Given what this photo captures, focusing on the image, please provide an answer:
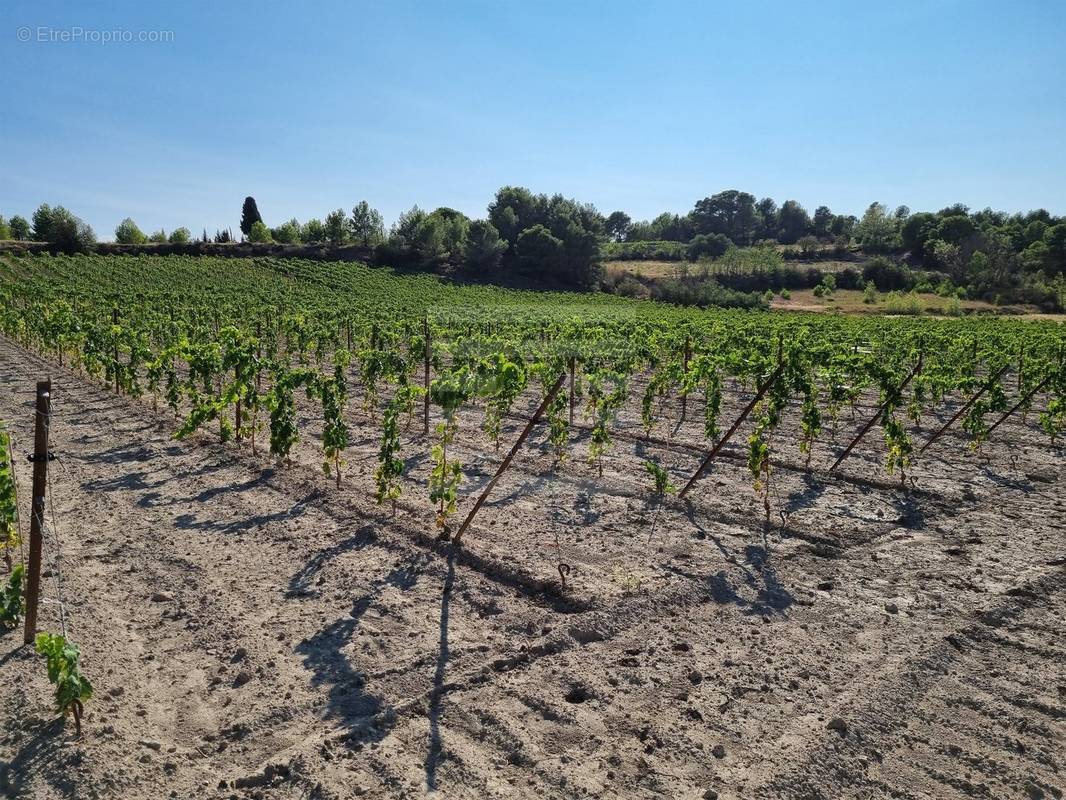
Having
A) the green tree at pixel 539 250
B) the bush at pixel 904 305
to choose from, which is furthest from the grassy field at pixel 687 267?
the bush at pixel 904 305

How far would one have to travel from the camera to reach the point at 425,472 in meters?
9.52

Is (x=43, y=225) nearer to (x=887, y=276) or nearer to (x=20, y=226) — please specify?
(x=20, y=226)

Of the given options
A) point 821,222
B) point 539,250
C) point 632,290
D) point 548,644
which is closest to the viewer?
point 548,644

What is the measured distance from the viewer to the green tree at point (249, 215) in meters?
93.6

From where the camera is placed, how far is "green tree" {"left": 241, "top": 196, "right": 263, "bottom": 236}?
93625 mm

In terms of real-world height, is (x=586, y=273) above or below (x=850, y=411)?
above

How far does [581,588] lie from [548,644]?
0.96 m

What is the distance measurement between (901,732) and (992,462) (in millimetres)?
8442

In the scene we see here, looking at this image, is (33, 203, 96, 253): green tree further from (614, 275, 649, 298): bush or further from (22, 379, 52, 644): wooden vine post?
(22, 379, 52, 644): wooden vine post

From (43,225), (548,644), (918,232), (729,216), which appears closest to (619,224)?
(729,216)

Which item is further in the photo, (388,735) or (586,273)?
(586,273)

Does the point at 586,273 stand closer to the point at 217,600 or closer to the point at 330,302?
the point at 330,302

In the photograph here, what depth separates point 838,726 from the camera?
4.18m

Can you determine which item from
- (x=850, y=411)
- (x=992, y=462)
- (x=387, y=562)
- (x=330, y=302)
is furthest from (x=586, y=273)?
(x=387, y=562)
